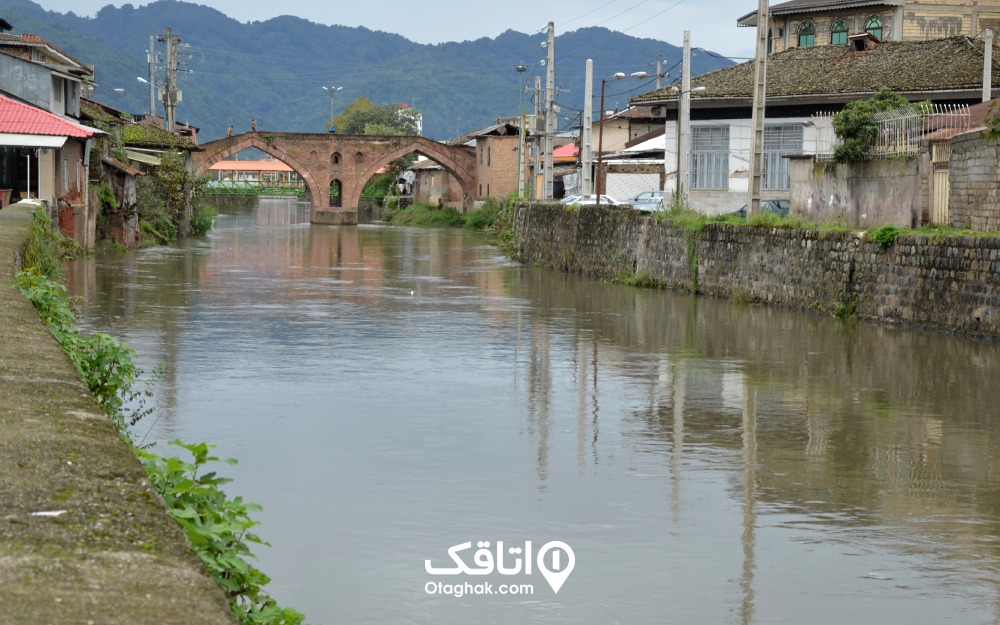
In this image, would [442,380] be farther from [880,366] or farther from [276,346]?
[880,366]

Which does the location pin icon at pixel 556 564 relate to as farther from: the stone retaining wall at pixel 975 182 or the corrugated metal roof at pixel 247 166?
the corrugated metal roof at pixel 247 166

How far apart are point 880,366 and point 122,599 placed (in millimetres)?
13288

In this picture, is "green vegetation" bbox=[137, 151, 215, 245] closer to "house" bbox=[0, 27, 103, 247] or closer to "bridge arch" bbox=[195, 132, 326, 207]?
"house" bbox=[0, 27, 103, 247]

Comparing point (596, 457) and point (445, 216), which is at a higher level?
point (445, 216)

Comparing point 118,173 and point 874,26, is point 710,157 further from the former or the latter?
point 874,26

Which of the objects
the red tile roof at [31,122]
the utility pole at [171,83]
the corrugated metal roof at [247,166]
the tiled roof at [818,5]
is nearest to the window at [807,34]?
the tiled roof at [818,5]

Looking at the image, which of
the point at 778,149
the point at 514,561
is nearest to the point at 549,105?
the point at 778,149

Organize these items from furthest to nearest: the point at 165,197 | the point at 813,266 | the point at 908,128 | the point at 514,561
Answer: the point at 165,197, the point at 908,128, the point at 813,266, the point at 514,561

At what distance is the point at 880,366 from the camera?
15562 mm

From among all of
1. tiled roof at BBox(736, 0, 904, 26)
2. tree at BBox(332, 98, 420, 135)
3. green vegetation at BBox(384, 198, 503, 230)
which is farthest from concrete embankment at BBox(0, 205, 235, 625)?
tree at BBox(332, 98, 420, 135)

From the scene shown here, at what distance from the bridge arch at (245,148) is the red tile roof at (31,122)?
43830mm

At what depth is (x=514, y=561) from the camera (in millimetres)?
7570

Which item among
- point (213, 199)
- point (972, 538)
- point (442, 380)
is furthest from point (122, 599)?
point (213, 199)

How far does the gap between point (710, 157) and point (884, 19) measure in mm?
17282
